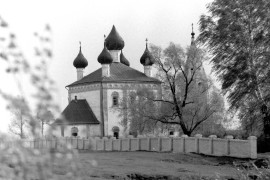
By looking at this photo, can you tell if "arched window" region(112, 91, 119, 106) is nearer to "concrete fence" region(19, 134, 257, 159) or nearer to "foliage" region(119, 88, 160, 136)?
"foliage" region(119, 88, 160, 136)

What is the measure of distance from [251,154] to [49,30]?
23.5 meters

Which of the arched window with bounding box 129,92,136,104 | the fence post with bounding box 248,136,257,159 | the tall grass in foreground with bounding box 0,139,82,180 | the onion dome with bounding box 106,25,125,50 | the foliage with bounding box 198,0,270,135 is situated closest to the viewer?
the tall grass in foreground with bounding box 0,139,82,180

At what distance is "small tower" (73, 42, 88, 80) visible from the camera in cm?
6781

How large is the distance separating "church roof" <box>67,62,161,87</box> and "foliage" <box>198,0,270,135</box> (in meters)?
25.8

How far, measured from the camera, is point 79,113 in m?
61.7

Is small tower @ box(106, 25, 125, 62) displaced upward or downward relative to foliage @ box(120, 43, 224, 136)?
upward

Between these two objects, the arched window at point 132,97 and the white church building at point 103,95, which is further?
the white church building at point 103,95

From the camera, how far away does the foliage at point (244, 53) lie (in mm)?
33188

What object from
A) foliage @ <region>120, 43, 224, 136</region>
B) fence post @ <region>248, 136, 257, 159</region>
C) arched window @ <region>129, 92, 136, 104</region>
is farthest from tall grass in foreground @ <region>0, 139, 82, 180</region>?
arched window @ <region>129, 92, 136, 104</region>

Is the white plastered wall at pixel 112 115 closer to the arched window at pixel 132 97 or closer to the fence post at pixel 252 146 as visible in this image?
the arched window at pixel 132 97

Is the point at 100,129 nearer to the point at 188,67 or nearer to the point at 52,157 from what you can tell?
the point at 188,67

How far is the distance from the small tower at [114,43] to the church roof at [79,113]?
7.37 meters

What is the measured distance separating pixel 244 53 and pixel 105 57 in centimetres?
3032

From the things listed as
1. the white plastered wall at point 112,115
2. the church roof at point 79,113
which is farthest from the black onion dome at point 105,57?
the church roof at point 79,113
